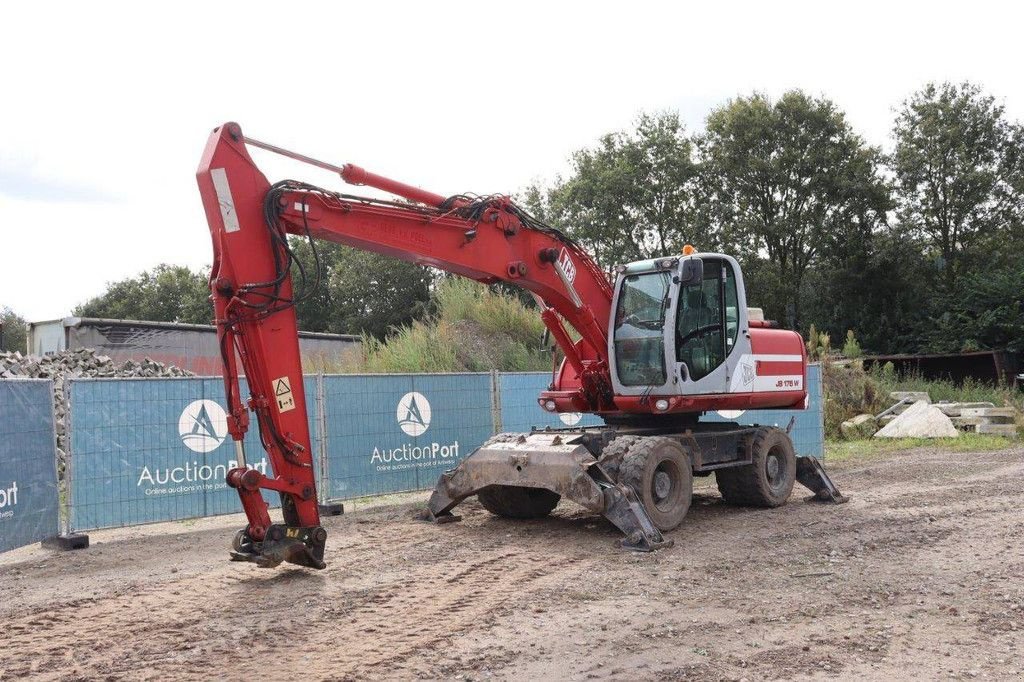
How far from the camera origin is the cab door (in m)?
9.56

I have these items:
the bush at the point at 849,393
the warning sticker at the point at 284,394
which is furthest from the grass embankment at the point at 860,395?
the warning sticker at the point at 284,394

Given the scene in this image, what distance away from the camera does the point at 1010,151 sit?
1331 inches

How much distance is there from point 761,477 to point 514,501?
2.85 m

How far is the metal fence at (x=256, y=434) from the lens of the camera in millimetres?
9578

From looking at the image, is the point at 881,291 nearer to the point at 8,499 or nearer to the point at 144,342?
the point at 144,342

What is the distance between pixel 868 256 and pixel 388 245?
3048cm

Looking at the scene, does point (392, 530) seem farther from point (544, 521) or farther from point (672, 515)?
point (672, 515)

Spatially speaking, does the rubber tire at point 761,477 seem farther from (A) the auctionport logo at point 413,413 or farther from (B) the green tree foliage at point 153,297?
(B) the green tree foliage at point 153,297

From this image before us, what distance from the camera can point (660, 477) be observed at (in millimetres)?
9172

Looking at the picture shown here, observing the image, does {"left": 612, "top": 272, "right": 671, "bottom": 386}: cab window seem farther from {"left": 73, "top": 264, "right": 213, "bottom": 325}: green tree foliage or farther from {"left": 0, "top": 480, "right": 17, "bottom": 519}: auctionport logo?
{"left": 73, "top": 264, "right": 213, "bottom": 325}: green tree foliage

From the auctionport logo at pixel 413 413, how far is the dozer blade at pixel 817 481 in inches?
191

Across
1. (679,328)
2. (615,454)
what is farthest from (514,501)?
(679,328)

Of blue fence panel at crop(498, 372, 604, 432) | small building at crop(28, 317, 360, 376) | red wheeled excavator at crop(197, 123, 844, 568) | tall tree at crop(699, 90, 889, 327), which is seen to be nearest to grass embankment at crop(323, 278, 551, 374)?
small building at crop(28, 317, 360, 376)

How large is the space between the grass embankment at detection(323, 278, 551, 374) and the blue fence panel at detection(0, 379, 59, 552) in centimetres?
872
